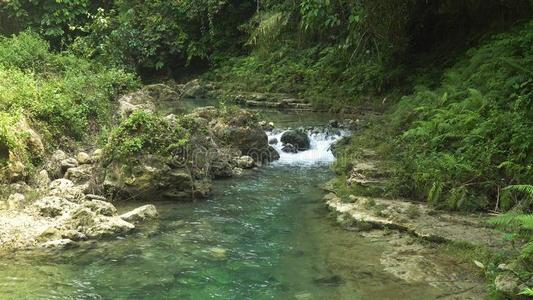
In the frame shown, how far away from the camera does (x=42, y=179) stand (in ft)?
30.1

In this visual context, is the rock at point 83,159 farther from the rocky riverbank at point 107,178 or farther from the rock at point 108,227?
the rock at point 108,227

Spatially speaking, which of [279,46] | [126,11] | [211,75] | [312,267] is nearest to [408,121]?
[312,267]

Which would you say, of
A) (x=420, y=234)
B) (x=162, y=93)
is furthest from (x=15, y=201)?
(x=162, y=93)

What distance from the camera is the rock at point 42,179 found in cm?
904

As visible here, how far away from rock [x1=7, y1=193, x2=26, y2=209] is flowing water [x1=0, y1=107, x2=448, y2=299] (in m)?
1.58

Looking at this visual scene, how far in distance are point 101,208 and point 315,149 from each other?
6.56 m

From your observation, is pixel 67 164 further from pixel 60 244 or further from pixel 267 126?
pixel 267 126

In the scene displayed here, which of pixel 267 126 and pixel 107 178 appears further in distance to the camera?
pixel 267 126

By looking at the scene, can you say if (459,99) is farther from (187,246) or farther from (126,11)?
(126,11)

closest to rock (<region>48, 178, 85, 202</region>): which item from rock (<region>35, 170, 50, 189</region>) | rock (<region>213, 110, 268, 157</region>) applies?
rock (<region>35, 170, 50, 189</region>)

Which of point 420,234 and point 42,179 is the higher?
point 42,179

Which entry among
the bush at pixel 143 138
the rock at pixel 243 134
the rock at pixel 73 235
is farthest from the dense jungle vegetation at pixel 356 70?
the rock at pixel 73 235

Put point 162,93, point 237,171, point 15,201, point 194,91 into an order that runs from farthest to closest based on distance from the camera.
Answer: point 194,91, point 162,93, point 237,171, point 15,201

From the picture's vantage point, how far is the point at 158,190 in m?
9.48
